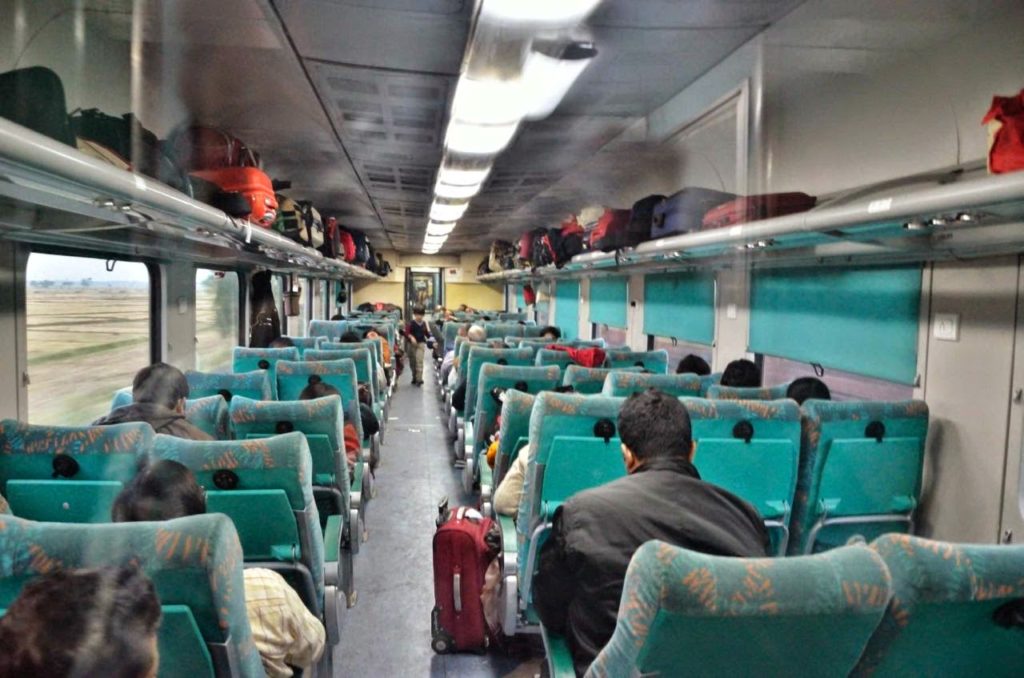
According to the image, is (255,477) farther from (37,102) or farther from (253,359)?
(253,359)

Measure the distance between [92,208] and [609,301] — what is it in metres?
8.56

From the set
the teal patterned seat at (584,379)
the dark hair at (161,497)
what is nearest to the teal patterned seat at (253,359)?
the teal patterned seat at (584,379)

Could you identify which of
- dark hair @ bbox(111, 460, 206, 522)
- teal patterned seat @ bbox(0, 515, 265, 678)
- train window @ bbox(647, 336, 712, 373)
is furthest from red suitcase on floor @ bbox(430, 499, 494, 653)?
train window @ bbox(647, 336, 712, 373)

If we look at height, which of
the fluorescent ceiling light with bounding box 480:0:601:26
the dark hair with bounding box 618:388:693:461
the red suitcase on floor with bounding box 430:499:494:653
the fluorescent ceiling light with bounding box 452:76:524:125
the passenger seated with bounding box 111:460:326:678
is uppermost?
the fluorescent ceiling light with bounding box 452:76:524:125

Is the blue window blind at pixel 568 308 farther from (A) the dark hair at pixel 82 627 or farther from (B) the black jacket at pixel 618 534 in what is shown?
(A) the dark hair at pixel 82 627

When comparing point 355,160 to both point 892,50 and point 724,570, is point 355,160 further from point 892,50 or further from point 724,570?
point 724,570

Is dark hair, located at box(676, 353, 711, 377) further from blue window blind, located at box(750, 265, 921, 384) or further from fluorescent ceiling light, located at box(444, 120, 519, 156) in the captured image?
fluorescent ceiling light, located at box(444, 120, 519, 156)

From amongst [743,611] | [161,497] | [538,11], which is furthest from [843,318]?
[161,497]

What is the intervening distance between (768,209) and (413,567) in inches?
136

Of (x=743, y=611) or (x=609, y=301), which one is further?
(x=609, y=301)

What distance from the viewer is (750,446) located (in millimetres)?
2783

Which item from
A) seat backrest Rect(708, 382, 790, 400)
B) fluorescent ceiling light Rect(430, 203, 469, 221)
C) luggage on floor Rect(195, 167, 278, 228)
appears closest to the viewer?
seat backrest Rect(708, 382, 790, 400)

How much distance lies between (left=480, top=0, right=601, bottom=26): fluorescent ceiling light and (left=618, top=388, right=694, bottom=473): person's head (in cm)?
157

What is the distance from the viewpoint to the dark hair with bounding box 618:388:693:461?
1.99 metres
